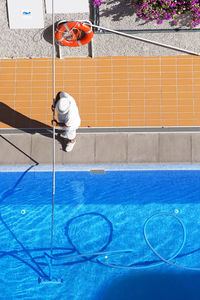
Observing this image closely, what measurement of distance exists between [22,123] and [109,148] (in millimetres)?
2070

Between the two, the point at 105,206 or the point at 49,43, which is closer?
the point at 105,206

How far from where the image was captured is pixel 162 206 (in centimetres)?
596

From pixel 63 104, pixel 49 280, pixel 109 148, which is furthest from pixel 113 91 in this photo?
pixel 49 280

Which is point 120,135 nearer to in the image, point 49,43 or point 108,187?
point 108,187

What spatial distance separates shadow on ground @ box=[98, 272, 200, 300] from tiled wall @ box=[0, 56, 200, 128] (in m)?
3.19

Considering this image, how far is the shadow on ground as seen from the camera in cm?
549

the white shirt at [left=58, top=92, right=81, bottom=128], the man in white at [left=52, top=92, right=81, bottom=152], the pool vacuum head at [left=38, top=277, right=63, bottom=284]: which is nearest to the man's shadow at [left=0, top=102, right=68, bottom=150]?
the man in white at [left=52, top=92, right=81, bottom=152]

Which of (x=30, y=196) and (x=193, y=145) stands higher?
(x=193, y=145)

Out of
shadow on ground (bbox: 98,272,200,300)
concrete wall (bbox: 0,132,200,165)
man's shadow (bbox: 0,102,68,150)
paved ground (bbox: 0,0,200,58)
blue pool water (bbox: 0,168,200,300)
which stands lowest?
shadow on ground (bbox: 98,272,200,300)

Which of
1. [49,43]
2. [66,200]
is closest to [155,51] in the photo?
[49,43]

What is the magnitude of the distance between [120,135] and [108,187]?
Result: 119 centimetres

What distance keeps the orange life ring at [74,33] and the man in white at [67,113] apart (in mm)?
1721

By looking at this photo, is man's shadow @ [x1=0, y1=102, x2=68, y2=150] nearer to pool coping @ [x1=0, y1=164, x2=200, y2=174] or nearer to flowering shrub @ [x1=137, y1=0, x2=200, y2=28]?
pool coping @ [x1=0, y1=164, x2=200, y2=174]

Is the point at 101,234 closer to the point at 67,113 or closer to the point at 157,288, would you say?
the point at 157,288
